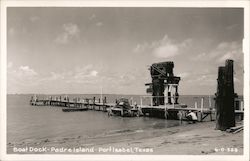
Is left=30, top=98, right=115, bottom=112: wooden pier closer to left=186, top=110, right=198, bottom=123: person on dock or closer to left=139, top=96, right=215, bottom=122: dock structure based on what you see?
left=139, top=96, right=215, bottom=122: dock structure

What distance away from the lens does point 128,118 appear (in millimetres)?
15648

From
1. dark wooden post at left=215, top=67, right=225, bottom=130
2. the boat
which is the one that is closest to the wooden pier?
the boat

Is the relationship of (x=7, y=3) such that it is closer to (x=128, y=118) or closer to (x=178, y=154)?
(x=178, y=154)

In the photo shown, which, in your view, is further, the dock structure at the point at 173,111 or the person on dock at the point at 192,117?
the dock structure at the point at 173,111

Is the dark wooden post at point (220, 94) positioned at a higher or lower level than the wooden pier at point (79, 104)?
higher

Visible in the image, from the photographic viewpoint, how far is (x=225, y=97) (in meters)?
7.45

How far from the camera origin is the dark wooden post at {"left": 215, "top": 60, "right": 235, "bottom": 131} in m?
7.34

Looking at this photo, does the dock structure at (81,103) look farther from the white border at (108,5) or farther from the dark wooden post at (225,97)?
the white border at (108,5)

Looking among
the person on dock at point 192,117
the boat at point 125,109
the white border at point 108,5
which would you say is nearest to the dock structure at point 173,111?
the person on dock at point 192,117

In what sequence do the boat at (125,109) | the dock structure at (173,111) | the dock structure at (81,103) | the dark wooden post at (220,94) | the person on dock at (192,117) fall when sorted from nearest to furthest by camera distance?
the dark wooden post at (220,94), the person on dock at (192,117), the dock structure at (173,111), the boat at (125,109), the dock structure at (81,103)

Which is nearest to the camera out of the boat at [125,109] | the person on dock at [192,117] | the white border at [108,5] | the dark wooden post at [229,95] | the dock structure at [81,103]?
the white border at [108,5]

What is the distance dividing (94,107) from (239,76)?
15.0 meters

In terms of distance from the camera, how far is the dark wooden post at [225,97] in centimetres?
734

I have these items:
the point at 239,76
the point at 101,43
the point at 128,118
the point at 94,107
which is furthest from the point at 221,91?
the point at 94,107
